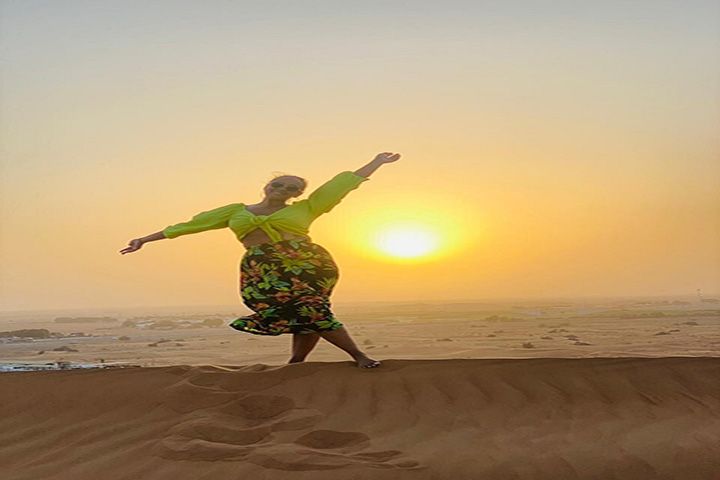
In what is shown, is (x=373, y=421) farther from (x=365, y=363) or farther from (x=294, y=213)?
(x=294, y=213)

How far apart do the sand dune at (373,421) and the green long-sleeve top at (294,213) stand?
3.25 feet

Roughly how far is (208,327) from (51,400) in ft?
52.7

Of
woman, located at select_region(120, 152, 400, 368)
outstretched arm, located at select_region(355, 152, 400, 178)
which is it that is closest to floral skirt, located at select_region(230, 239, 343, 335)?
woman, located at select_region(120, 152, 400, 368)

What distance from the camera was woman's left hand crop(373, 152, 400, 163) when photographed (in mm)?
5734

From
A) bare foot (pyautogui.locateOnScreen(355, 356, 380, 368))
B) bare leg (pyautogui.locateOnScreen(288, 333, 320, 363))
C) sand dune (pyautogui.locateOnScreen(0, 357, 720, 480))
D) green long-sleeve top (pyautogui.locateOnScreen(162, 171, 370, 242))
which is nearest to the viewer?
sand dune (pyautogui.locateOnScreen(0, 357, 720, 480))

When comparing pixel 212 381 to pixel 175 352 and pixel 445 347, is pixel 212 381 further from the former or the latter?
pixel 175 352

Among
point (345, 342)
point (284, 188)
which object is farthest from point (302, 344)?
point (284, 188)

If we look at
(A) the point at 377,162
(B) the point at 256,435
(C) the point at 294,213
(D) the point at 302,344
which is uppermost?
(A) the point at 377,162

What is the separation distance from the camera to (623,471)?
354cm

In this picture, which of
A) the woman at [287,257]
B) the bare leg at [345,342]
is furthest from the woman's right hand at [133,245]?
the bare leg at [345,342]

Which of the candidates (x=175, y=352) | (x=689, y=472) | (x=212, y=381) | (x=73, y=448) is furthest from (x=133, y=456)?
(x=175, y=352)

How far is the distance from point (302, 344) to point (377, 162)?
4.71 ft

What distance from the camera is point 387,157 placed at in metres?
5.75

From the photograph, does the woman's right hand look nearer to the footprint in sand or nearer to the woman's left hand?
the footprint in sand
